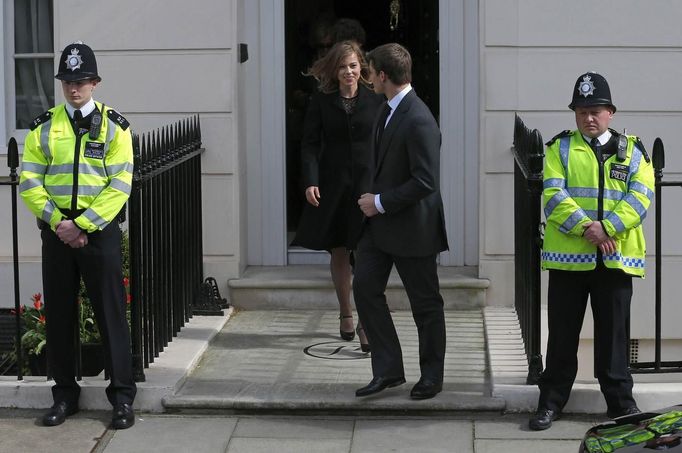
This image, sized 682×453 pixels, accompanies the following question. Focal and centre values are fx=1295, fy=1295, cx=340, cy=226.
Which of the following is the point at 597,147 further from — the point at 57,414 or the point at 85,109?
the point at 57,414

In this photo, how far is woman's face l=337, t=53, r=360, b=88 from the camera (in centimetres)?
764

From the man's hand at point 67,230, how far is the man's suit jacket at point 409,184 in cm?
153

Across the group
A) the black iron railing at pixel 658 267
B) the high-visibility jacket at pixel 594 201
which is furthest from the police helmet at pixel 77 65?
the black iron railing at pixel 658 267

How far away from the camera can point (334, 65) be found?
7695 mm

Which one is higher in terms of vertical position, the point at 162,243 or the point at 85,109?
the point at 85,109

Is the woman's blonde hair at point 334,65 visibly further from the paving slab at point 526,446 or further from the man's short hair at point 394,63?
the paving slab at point 526,446

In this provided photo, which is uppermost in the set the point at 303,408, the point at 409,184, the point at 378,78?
the point at 378,78

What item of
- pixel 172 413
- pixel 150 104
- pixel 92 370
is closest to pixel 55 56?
pixel 150 104

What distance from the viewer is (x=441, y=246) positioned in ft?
22.4

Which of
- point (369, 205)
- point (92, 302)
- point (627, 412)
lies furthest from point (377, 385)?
point (92, 302)

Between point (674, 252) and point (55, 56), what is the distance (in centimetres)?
461

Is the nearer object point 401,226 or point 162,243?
point 401,226

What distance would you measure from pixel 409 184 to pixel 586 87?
1.01 meters

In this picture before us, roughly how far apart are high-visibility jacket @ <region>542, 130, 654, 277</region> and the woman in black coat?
164 cm
